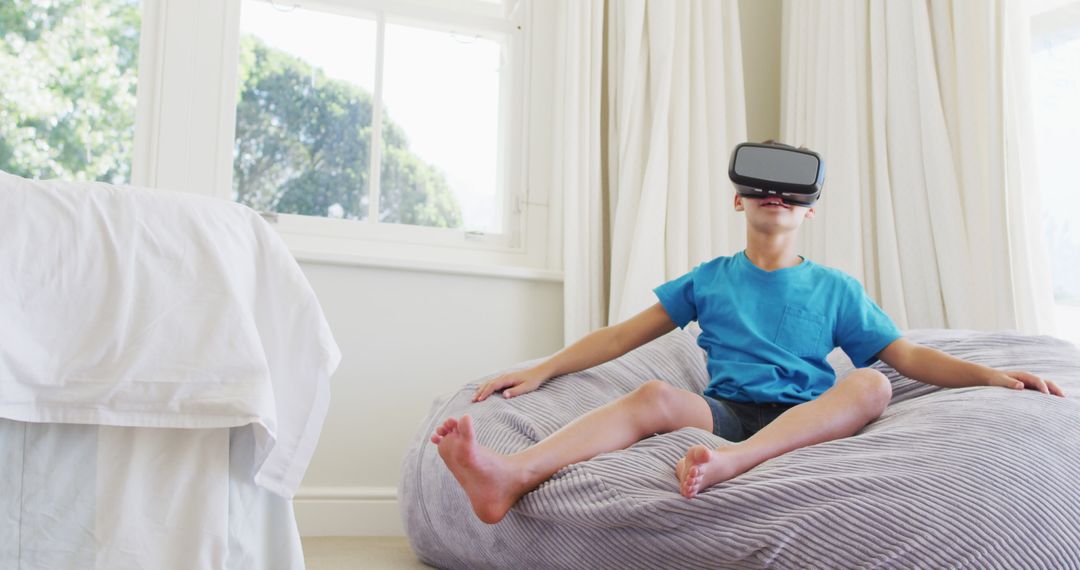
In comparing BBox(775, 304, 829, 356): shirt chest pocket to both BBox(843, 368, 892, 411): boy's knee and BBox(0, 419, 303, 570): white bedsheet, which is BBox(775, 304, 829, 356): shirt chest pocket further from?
BBox(0, 419, 303, 570): white bedsheet

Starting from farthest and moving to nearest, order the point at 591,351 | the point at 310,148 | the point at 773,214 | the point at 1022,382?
the point at 310,148 < the point at 591,351 < the point at 773,214 < the point at 1022,382

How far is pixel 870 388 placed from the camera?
4.42ft

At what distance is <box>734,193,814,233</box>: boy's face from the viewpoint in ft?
5.13

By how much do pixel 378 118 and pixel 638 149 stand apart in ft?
2.34

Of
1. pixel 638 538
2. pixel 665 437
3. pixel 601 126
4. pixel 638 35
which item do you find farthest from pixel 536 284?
pixel 638 538

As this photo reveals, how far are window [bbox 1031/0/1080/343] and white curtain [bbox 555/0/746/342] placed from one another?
2.50 ft

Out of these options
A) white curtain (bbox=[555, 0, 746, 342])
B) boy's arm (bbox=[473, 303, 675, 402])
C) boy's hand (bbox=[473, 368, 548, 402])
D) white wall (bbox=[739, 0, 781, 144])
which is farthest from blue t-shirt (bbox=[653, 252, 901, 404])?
white wall (bbox=[739, 0, 781, 144])

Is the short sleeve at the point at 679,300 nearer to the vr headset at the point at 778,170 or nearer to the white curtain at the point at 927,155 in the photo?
the vr headset at the point at 778,170

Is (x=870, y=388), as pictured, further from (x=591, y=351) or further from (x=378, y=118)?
(x=378, y=118)

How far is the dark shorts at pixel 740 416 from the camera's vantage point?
4.92 ft

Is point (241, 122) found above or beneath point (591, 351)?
above

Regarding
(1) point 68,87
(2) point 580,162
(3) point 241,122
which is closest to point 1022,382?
(2) point 580,162

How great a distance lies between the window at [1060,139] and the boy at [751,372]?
2.66ft

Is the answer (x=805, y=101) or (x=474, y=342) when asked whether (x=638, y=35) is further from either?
(x=474, y=342)
